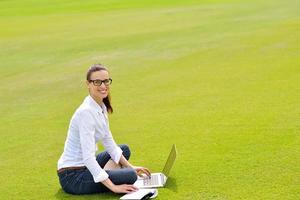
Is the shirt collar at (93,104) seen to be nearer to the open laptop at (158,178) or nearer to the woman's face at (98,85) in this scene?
the woman's face at (98,85)

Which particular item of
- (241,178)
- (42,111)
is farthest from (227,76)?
(241,178)

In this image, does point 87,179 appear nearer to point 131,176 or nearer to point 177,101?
point 131,176

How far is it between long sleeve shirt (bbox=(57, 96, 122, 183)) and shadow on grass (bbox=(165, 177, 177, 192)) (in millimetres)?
796

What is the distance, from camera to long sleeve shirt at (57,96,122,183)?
6387mm

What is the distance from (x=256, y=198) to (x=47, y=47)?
15981mm

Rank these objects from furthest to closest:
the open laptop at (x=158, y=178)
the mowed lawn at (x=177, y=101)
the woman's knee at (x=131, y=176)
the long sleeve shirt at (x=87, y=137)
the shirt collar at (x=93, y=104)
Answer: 1. the mowed lawn at (x=177, y=101)
2. the open laptop at (x=158, y=178)
3. the woman's knee at (x=131, y=176)
4. the shirt collar at (x=93, y=104)
5. the long sleeve shirt at (x=87, y=137)

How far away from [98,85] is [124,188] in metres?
1.16

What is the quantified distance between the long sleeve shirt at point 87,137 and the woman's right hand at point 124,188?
0.63ft

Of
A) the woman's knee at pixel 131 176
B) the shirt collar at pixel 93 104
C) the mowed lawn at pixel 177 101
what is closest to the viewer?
the shirt collar at pixel 93 104

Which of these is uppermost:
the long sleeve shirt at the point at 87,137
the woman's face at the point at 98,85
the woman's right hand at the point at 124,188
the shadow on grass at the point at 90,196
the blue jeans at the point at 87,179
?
the woman's face at the point at 98,85

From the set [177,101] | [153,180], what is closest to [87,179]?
[153,180]

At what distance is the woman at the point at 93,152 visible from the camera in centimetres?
641

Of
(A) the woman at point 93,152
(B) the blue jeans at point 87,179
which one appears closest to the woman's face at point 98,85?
(A) the woman at point 93,152

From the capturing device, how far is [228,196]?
646cm
